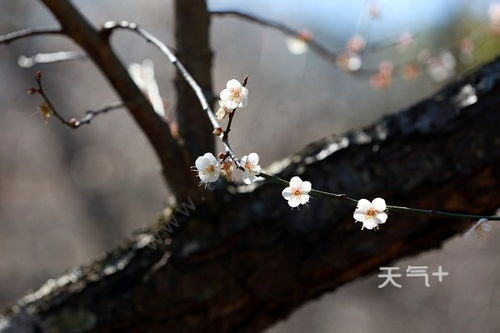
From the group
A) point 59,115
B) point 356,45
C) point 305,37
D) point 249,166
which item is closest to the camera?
point 249,166

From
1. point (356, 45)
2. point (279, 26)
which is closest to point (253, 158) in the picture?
point (279, 26)

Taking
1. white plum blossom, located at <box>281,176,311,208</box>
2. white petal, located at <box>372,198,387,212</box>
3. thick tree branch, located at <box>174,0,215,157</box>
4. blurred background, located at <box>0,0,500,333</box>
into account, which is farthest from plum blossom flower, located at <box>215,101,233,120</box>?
blurred background, located at <box>0,0,500,333</box>

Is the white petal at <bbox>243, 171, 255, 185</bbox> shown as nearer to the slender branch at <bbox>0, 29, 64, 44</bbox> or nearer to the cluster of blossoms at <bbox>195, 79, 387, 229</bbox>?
the cluster of blossoms at <bbox>195, 79, 387, 229</bbox>

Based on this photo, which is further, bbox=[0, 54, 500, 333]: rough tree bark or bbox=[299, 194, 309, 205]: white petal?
bbox=[0, 54, 500, 333]: rough tree bark

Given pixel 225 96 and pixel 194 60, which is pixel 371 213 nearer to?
pixel 225 96

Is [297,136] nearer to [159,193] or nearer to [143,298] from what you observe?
[159,193]

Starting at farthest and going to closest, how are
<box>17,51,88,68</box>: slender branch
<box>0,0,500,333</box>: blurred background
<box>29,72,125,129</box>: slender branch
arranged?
<box>0,0,500,333</box>: blurred background < <box>17,51,88,68</box>: slender branch < <box>29,72,125,129</box>: slender branch

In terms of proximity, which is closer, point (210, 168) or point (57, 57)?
point (210, 168)
